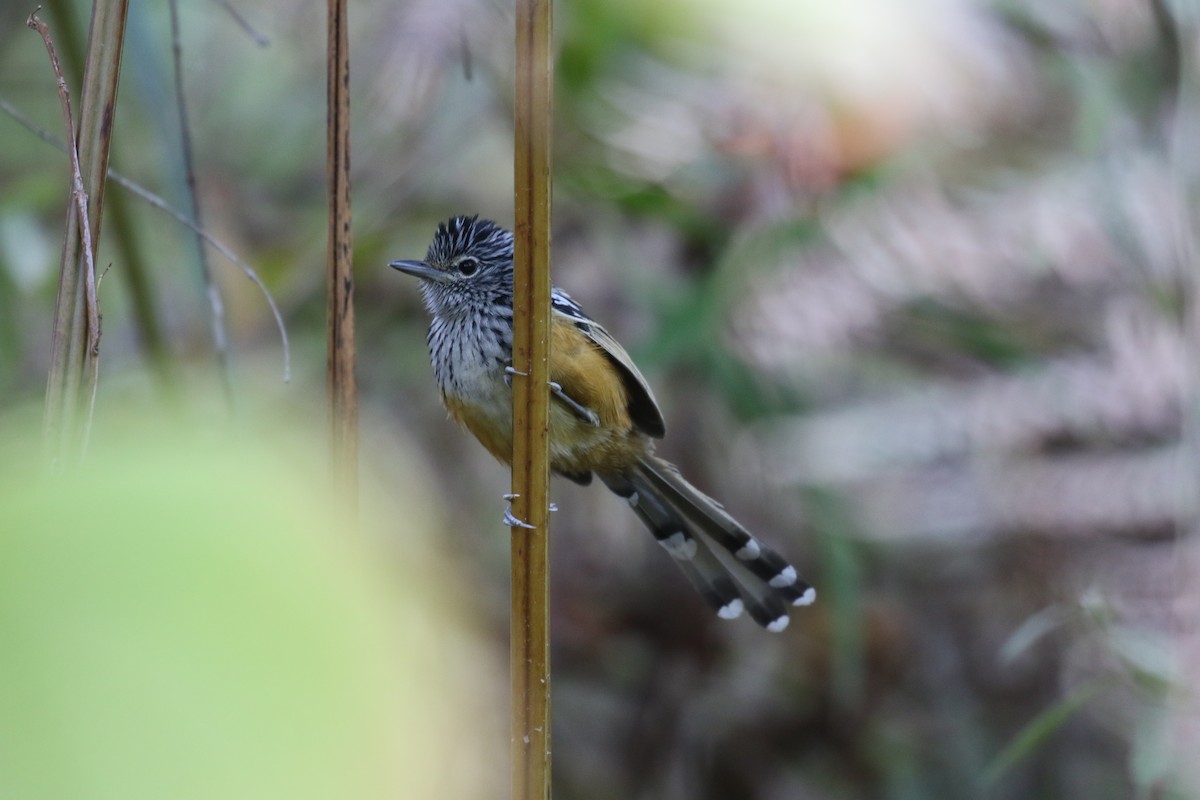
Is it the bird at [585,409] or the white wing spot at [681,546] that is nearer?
the bird at [585,409]

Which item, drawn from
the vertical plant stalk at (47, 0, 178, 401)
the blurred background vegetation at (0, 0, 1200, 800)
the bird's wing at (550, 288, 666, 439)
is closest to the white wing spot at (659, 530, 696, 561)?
the bird's wing at (550, 288, 666, 439)

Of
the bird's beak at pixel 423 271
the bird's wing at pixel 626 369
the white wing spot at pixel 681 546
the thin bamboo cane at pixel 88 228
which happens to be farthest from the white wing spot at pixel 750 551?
the thin bamboo cane at pixel 88 228

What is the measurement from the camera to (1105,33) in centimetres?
361

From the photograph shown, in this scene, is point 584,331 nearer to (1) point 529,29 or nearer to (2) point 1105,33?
(1) point 529,29

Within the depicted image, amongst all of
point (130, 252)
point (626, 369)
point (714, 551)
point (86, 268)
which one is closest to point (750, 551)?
point (714, 551)

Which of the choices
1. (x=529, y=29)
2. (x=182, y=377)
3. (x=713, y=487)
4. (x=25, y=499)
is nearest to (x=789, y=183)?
(x=713, y=487)

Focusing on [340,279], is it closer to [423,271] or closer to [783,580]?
[423,271]

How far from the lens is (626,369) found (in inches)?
98.6

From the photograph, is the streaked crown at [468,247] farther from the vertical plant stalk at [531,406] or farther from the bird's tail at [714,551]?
the vertical plant stalk at [531,406]

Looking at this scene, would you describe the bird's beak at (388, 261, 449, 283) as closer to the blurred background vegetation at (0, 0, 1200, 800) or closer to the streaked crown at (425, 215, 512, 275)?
the streaked crown at (425, 215, 512, 275)

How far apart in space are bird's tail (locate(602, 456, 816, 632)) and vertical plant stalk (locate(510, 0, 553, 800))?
4.20ft

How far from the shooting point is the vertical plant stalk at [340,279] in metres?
1.52

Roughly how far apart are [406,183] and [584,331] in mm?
1247

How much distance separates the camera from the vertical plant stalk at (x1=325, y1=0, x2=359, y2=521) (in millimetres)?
1519
